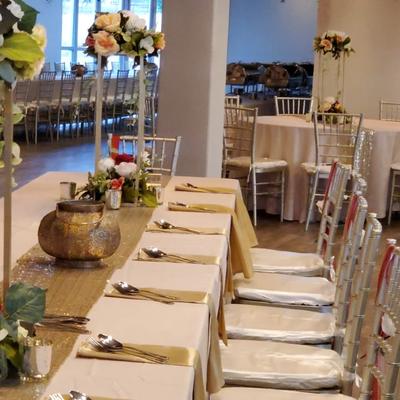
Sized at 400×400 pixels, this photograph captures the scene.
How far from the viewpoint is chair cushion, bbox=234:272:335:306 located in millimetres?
3566

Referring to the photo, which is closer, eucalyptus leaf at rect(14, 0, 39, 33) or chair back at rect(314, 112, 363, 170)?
eucalyptus leaf at rect(14, 0, 39, 33)

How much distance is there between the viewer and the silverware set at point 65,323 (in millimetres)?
2180

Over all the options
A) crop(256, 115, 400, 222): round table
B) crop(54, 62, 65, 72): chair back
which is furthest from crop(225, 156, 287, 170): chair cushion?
crop(54, 62, 65, 72): chair back

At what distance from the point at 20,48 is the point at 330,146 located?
5881 mm

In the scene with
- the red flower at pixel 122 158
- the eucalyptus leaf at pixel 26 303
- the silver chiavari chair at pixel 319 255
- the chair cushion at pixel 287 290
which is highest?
the red flower at pixel 122 158

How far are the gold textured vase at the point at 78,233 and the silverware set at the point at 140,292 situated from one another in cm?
16

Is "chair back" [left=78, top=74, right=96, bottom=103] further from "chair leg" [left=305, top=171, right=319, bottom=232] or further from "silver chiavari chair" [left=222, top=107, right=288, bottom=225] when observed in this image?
"chair leg" [left=305, top=171, right=319, bottom=232]

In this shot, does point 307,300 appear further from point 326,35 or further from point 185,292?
point 326,35

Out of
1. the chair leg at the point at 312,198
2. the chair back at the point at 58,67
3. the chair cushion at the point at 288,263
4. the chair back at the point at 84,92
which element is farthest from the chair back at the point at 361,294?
the chair back at the point at 58,67

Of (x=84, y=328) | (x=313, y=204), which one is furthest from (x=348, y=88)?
(x=84, y=328)

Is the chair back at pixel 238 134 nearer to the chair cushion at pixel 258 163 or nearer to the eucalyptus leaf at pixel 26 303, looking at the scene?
the chair cushion at pixel 258 163

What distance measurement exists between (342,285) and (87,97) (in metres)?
10.2

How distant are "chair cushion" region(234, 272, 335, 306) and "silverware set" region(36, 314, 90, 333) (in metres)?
1.43

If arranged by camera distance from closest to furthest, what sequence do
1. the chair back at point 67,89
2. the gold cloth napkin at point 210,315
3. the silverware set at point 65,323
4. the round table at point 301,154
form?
1. the silverware set at point 65,323
2. the gold cloth napkin at point 210,315
3. the round table at point 301,154
4. the chair back at point 67,89
